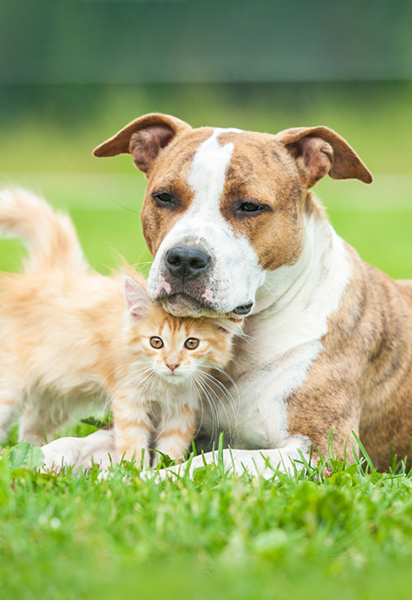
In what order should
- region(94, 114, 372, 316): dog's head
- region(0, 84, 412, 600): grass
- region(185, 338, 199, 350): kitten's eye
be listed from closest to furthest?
region(0, 84, 412, 600): grass
region(94, 114, 372, 316): dog's head
region(185, 338, 199, 350): kitten's eye

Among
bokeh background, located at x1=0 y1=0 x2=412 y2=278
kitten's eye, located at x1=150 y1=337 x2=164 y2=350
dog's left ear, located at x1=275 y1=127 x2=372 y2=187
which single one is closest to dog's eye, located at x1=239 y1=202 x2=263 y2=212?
dog's left ear, located at x1=275 y1=127 x2=372 y2=187

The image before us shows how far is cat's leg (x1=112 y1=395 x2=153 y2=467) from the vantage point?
341 cm

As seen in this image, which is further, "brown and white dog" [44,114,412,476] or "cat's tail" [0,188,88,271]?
"cat's tail" [0,188,88,271]

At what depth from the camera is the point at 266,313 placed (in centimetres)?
371

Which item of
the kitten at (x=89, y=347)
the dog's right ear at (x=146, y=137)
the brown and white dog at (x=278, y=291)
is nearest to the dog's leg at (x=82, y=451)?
the brown and white dog at (x=278, y=291)

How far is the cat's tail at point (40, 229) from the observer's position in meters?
4.28

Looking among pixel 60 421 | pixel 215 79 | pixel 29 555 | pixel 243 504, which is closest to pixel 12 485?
pixel 29 555

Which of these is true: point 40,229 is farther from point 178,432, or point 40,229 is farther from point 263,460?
point 263,460

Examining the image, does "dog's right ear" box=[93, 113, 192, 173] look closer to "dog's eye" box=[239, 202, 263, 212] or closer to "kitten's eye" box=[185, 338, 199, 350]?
"dog's eye" box=[239, 202, 263, 212]

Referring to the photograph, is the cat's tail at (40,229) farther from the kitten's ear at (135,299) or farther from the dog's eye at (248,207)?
the dog's eye at (248,207)

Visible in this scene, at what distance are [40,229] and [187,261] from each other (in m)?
1.45

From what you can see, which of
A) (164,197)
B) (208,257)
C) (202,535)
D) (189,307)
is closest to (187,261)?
(208,257)

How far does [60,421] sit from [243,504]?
187cm

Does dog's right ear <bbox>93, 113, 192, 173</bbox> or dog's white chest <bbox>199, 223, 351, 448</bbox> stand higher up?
dog's right ear <bbox>93, 113, 192, 173</bbox>
